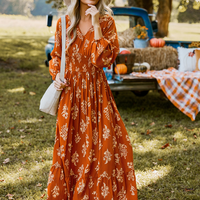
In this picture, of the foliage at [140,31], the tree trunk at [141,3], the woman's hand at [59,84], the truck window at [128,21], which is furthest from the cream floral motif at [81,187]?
the tree trunk at [141,3]

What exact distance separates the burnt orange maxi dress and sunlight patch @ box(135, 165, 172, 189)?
0.83m

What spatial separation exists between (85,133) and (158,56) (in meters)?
4.60

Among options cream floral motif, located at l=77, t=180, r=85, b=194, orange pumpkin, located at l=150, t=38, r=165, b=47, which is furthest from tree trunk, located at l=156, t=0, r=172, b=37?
cream floral motif, located at l=77, t=180, r=85, b=194

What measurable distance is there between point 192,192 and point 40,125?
2.86 metres

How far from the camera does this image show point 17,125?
15.2ft

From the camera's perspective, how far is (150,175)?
303 centimetres

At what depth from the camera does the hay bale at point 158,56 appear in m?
6.07

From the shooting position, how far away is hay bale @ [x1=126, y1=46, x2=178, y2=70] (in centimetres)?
607

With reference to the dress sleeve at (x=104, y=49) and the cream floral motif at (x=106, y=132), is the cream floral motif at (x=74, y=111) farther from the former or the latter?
the dress sleeve at (x=104, y=49)

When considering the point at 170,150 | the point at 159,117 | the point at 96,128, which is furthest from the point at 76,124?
the point at 159,117

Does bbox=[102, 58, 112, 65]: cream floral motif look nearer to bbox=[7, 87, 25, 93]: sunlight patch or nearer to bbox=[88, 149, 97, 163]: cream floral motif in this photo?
bbox=[88, 149, 97, 163]: cream floral motif

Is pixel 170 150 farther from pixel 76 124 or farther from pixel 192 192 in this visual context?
pixel 76 124

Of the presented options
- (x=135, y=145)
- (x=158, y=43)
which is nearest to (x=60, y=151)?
(x=135, y=145)

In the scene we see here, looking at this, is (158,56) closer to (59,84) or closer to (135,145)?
(135,145)
